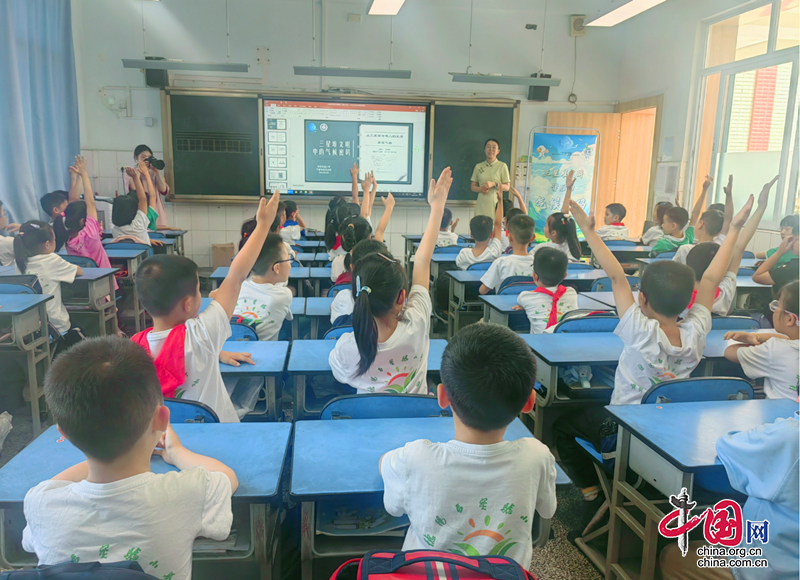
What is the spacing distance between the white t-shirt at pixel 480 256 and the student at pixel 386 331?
2.55 meters

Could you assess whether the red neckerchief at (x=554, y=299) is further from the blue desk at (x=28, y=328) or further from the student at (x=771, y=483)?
the blue desk at (x=28, y=328)

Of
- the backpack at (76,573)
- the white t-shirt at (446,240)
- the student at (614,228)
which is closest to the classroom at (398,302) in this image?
the backpack at (76,573)

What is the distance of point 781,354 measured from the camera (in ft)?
6.27

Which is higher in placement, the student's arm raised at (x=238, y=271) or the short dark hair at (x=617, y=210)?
the short dark hair at (x=617, y=210)

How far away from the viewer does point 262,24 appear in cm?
710

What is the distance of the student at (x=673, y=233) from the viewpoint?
4973 mm

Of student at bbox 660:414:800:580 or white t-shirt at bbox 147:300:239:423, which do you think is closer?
student at bbox 660:414:800:580

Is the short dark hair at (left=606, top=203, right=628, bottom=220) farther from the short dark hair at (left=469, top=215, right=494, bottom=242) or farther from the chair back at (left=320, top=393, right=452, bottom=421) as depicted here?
the chair back at (left=320, top=393, right=452, bottom=421)

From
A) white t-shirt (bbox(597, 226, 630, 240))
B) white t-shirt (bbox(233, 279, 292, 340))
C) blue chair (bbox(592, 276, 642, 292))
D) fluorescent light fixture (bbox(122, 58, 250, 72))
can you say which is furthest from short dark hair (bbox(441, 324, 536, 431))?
fluorescent light fixture (bbox(122, 58, 250, 72))

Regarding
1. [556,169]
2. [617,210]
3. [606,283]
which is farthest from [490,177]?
[606,283]

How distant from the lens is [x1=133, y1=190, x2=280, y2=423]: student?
5.37ft

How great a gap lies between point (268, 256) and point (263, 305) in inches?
9.1

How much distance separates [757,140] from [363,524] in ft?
20.8

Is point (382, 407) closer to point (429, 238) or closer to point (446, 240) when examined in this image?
point (429, 238)
